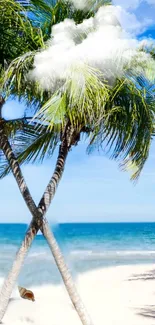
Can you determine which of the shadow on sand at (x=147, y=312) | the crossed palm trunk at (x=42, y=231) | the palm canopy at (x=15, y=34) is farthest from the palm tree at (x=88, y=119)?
the shadow on sand at (x=147, y=312)

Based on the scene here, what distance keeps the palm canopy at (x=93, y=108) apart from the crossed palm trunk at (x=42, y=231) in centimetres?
50

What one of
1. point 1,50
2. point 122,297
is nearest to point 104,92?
point 1,50

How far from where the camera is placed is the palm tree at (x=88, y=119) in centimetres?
597

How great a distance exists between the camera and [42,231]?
657 centimetres

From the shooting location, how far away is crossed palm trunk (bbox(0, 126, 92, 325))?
20.8 feet

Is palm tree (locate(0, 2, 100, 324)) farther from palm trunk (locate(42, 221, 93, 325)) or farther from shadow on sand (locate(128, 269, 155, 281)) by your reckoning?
shadow on sand (locate(128, 269, 155, 281))

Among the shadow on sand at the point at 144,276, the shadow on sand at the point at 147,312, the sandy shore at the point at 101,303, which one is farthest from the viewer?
the shadow on sand at the point at 144,276

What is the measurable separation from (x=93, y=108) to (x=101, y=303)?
652cm

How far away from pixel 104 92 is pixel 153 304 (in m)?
6.20

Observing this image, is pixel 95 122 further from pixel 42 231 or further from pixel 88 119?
pixel 42 231

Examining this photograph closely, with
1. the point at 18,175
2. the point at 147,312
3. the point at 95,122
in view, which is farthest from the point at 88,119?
the point at 147,312

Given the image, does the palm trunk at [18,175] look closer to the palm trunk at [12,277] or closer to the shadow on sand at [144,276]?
the palm trunk at [12,277]

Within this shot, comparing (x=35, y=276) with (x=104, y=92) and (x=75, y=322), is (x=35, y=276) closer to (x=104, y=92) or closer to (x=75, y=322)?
(x=75, y=322)

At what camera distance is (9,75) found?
6086 millimetres
